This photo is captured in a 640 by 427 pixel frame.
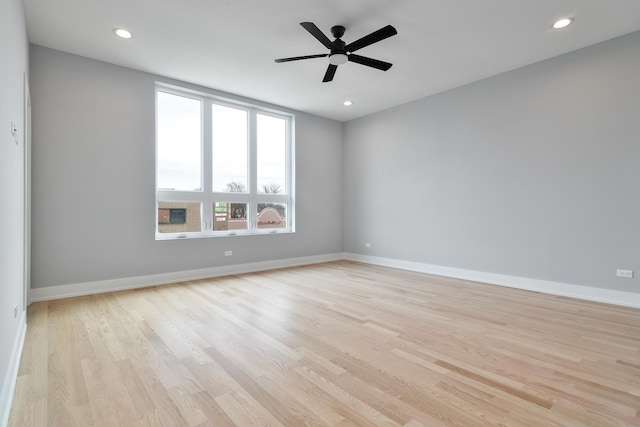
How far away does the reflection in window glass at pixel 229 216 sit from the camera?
5352 mm

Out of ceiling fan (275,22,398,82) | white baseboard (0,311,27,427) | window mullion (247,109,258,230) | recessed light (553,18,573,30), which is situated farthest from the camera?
window mullion (247,109,258,230)

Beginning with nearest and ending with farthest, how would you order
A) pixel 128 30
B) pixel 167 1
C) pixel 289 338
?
1. pixel 289 338
2. pixel 167 1
3. pixel 128 30

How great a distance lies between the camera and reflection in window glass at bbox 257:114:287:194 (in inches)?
235

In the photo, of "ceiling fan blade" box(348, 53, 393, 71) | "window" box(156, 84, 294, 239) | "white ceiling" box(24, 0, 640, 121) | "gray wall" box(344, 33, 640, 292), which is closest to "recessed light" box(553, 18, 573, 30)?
"white ceiling" box(24, 0, 640, 121)

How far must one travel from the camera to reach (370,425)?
1544 millimetres

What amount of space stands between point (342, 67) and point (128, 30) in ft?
8.65

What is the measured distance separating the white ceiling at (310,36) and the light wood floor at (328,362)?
3132mm

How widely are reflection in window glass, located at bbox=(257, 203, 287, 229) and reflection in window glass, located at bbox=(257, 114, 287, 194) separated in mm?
292

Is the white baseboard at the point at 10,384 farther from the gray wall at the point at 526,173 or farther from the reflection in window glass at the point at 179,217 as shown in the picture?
the gray wall at the point at 526,173

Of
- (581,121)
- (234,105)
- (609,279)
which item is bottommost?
(609,279)

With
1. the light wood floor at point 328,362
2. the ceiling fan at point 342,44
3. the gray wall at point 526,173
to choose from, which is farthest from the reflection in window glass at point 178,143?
the gray wall at point 526,173

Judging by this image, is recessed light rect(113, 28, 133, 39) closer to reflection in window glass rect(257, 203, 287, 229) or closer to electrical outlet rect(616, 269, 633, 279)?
reflection in window glass rect(257, 203, 287, 229)

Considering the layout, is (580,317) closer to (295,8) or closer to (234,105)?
(295,8)

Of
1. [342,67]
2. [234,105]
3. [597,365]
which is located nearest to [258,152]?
[234,105]
